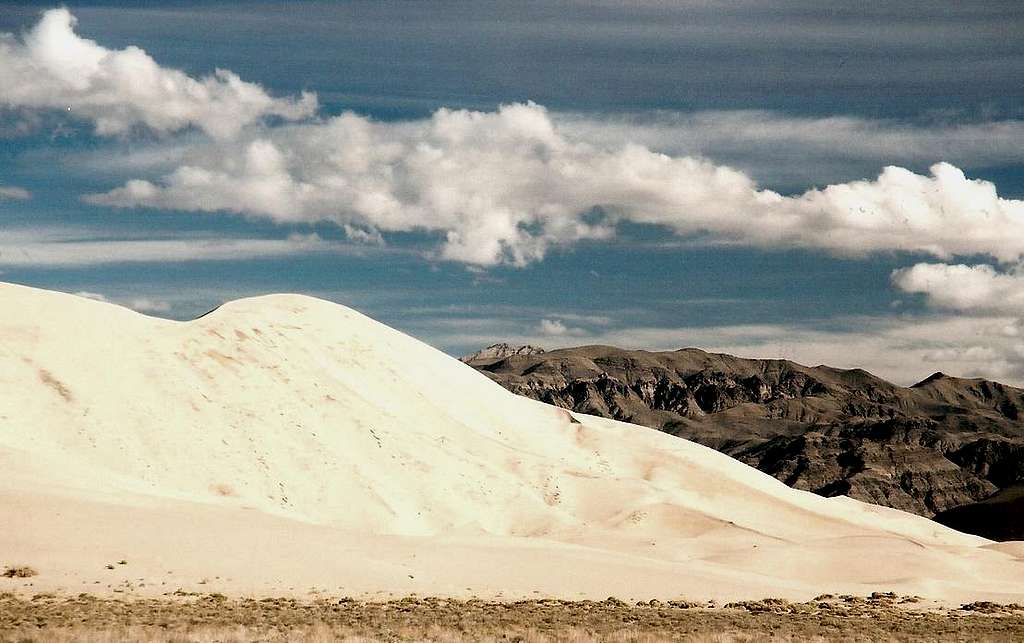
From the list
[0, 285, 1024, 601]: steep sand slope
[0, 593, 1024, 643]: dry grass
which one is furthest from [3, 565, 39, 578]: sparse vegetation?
[0, 593, 1024, 643]: dry grass

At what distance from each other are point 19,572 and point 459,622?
15327mm

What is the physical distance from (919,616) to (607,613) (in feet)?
39.8

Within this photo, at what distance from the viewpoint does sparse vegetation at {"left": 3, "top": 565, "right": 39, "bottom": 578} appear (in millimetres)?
36875

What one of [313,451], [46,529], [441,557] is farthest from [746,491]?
[46,529]

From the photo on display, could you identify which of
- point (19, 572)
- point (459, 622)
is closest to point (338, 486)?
point (19, 572)

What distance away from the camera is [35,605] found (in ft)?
107

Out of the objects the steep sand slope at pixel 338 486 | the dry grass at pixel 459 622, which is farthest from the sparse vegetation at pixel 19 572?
the dry grass at pixel 459 622

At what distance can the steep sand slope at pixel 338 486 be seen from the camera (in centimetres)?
4394

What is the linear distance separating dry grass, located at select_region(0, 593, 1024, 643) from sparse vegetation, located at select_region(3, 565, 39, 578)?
293 cm

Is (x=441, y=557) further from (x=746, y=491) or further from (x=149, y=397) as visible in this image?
(x=746, y=491)

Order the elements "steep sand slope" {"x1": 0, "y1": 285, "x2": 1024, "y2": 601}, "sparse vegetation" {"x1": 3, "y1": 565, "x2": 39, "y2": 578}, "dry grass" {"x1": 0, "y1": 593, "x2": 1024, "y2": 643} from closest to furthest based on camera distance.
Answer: "dry grass" {"x1": 0, "y1": 593, "x2": 1024, "y2": 643}, "sparse vegetation" {"x1": 3, "y1": 565, "x2": 39, "y2": 578}, "steep sand slope" {"x1": 0, "y1": 285, "x2": 1024, "y2": 601}

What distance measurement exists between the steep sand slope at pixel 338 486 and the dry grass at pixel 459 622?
12.3 feet

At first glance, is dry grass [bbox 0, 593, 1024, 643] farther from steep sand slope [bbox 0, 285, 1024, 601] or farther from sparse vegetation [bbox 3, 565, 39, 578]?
steep sand slope [bbox 0, 285, 1024, 601]

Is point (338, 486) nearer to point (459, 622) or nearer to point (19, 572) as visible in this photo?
point (19, 572)
